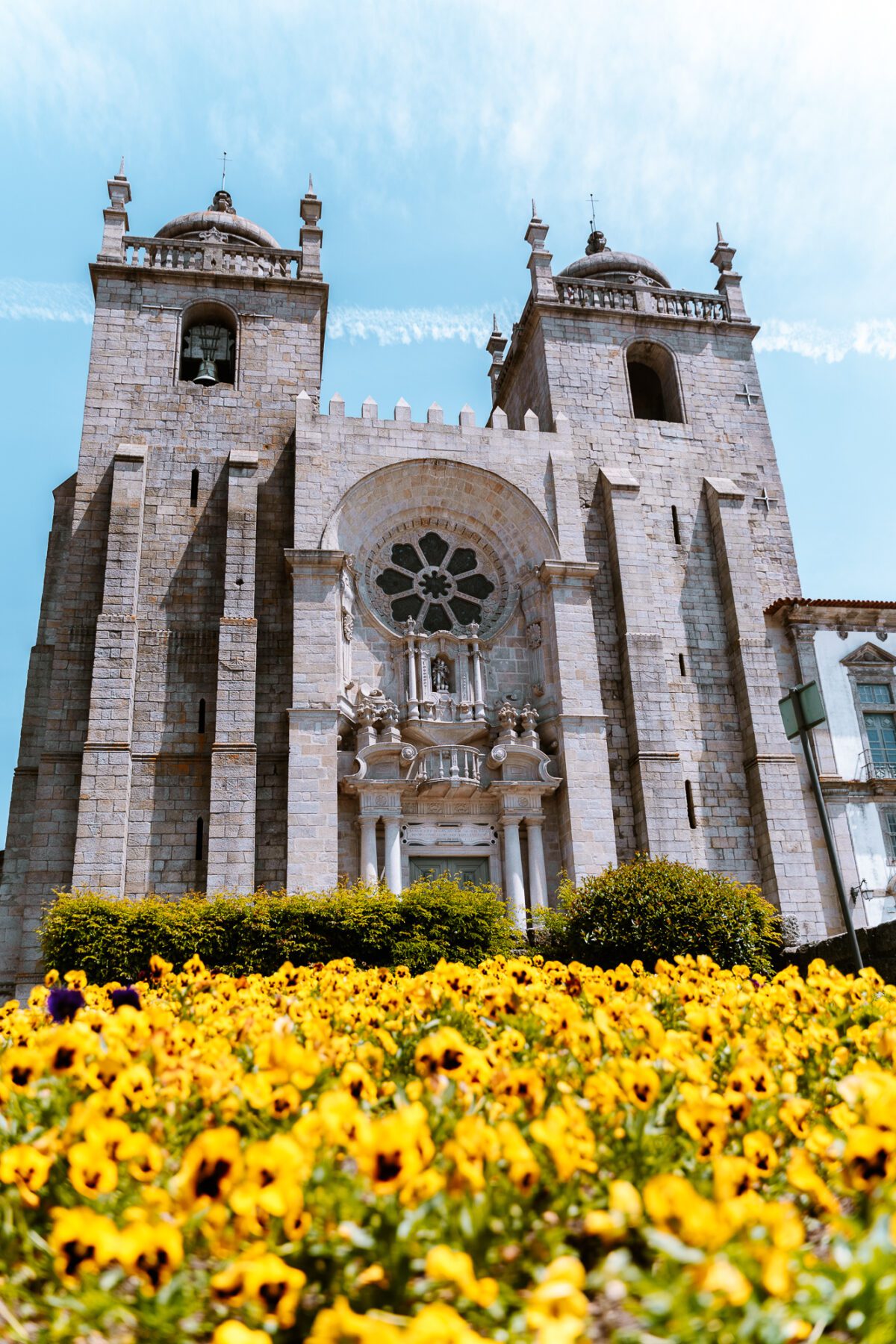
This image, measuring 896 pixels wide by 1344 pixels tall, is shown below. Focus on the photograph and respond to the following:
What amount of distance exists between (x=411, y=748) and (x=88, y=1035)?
45.5 ft

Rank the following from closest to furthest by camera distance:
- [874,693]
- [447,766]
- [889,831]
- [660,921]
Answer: [660,921], [447,766], [889,831], [874,693]

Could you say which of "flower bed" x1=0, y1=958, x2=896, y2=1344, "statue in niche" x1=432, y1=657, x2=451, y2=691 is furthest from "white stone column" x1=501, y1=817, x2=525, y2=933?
"flower bed" x1=0, y1=958, x2=896, y2=1344

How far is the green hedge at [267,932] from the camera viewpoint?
13273 millimetres

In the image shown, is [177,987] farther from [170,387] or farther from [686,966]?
[170,387]

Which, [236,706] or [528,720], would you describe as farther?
[528,720]

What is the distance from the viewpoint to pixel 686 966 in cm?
721

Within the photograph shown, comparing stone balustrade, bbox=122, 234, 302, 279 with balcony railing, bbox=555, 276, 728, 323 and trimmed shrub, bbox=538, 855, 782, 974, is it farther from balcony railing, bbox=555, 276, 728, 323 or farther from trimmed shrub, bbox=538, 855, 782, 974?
trimmed shrub, bbox=538, 855, 782, 974

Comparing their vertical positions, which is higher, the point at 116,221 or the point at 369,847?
the point at 116,221

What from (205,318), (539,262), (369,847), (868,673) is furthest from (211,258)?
(868,673)

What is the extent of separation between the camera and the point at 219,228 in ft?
80.3

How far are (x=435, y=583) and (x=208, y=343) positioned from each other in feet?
25.8

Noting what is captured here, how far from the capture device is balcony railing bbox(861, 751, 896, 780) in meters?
20.2

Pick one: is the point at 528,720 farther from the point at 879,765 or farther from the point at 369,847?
the point at 879,765

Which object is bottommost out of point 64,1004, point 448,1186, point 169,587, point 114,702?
point 448,1186
